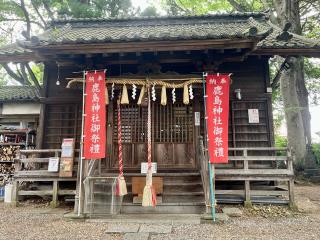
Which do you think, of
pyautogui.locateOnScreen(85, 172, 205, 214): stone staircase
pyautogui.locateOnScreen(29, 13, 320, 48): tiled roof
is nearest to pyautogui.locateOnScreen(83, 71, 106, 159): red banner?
pyautogui.locateOnScreen(85, 172, 205, 214): stone staircase

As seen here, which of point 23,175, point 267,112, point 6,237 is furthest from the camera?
point 267,112

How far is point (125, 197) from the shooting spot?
757cm

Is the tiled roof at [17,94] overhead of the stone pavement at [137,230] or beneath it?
overhead

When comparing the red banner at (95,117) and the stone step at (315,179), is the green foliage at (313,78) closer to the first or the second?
the stone step at (315,179)

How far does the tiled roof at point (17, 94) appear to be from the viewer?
13.0 meters

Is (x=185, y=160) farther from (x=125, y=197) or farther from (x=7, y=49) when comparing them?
(x=7, y=49)

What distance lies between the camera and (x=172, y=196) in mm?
7523

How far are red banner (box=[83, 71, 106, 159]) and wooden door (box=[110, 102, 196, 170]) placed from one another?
167 cm

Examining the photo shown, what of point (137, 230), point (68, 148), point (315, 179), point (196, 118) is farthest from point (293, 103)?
point (137, 230)

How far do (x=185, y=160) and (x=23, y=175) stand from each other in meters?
5.43

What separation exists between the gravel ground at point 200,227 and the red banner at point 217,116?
1.73m

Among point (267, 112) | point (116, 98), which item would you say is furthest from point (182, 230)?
point (267, 112)

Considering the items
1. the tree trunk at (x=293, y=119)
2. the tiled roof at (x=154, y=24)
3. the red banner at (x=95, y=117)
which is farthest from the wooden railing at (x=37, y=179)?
the tree trunk at (x=293, y=119)

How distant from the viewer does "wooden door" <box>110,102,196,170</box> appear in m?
8.71
